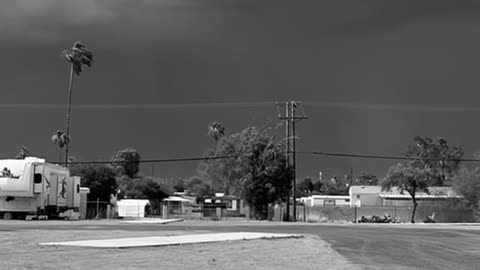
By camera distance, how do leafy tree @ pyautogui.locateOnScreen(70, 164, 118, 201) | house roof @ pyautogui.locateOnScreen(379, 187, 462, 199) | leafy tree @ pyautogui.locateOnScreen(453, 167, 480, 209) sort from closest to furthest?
1. leafy tree @ pyautogui.locateOnScreen(70, 164, 118, 201)
2. leafy tree @ pyautogui.locateOnScreen(453, 167, 480, 209)
3. house roof @ pyautogui.locateOnScreen(379, 187, 462, 199)

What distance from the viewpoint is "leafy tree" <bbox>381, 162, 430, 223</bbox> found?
87.4 meters

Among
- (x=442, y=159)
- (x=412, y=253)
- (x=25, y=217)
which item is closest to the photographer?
(x=412, y=253)

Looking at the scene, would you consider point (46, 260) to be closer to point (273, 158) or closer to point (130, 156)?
point (273, 158)

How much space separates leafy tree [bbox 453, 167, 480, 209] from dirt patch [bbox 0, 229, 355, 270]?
63.5 meters

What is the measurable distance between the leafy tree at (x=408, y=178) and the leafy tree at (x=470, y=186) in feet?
17.7

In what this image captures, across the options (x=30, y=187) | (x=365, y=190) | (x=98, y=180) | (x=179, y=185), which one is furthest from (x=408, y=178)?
(x=179, y=185)

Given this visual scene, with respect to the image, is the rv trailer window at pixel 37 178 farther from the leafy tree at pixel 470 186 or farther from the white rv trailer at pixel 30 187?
the leafy tree at pixel 470 186

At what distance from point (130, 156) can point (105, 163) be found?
65.4m

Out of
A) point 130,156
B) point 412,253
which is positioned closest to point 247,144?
point 412,253

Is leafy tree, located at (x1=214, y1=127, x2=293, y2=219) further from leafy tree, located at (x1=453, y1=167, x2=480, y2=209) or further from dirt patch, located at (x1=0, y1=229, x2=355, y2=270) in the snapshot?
dirt patch, located at (x1=0, y1=229, x2=355, y2=270)

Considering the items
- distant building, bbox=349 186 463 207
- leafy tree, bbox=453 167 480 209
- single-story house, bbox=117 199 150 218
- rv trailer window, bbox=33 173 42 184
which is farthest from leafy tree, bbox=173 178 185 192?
rv trailer window, bbox=33 173 42 184

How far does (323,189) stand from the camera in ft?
632

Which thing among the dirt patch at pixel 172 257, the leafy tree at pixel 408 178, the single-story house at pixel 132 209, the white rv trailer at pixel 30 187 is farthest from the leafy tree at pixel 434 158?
the dirt patch at pixel 172 257

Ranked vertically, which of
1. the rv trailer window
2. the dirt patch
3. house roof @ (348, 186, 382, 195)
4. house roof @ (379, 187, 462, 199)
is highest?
house roof @ (348, 186, 382, 195)
